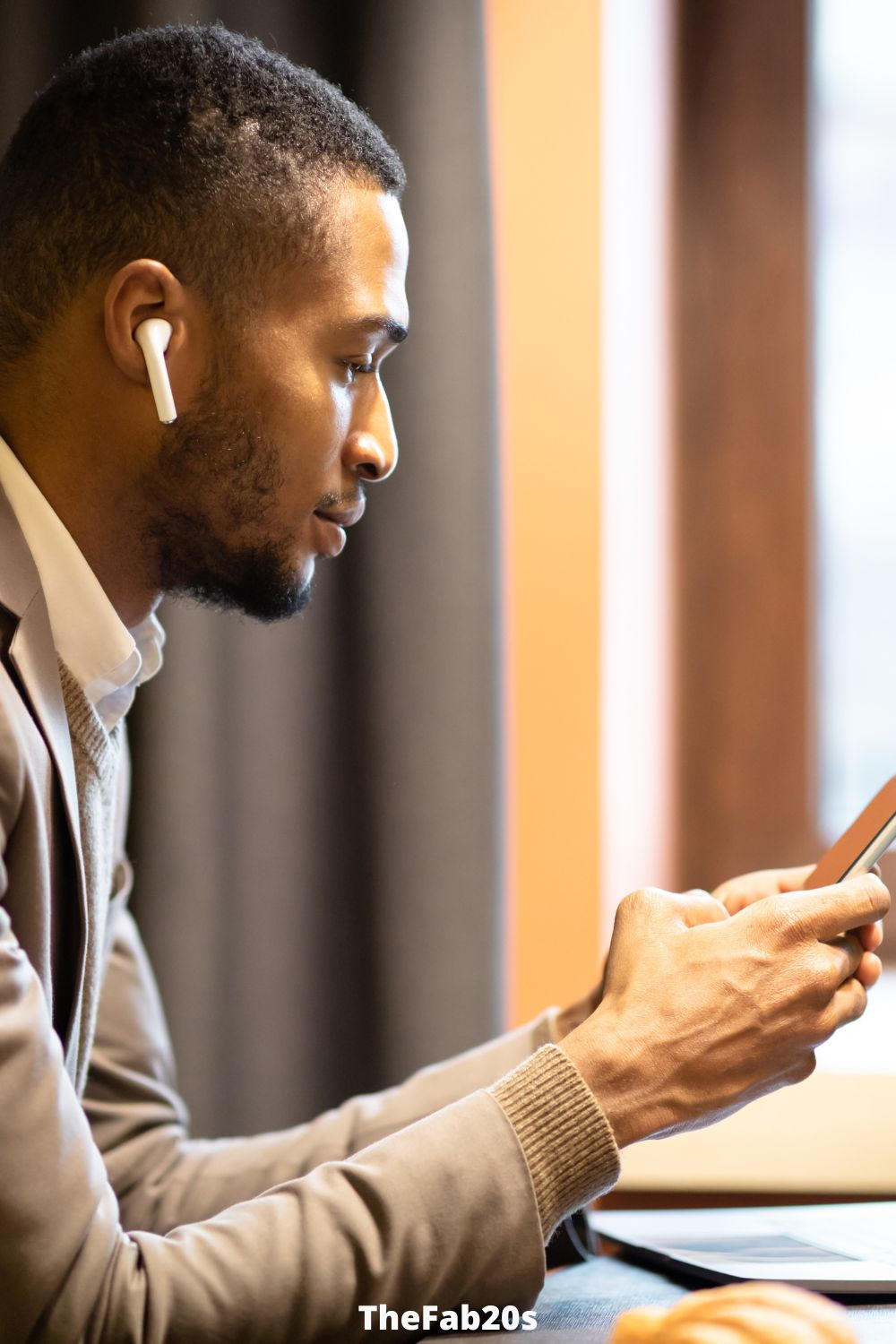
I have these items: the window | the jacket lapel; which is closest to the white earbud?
the jacket lapel

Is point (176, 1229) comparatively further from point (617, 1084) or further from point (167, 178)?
point (167, 178)

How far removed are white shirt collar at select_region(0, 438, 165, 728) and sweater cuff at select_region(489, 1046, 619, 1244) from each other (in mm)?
444

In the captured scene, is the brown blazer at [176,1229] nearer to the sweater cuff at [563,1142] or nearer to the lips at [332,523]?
the sweater cuff at [563,1142]

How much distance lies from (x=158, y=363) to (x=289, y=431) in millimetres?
110

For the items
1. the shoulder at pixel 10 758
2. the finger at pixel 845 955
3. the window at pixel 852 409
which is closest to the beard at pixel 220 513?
the shoulder at pixel 10 758

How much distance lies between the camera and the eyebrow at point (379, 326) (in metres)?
0.96

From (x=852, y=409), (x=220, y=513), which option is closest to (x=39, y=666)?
(x=220, y=513)

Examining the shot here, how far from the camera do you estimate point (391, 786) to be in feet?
4.36

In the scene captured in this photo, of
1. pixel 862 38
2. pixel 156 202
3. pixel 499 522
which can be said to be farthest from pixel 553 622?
pixel 862 38

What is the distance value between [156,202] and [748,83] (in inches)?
38.2

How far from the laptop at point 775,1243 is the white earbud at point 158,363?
647 millimetres

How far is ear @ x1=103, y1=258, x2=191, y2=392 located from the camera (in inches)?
36.1

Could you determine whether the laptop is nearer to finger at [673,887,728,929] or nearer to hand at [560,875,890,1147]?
hand at [560,875,890,1147]

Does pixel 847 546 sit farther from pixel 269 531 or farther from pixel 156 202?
pixel 156 202
